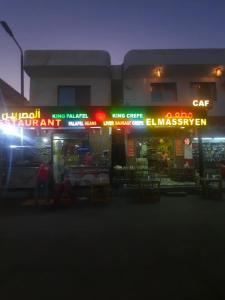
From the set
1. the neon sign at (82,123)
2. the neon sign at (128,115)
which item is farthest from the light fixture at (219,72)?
the neon sign at (82,123)

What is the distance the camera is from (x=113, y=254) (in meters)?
6.93

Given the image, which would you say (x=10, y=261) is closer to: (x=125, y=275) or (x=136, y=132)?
(x=125, y=275)

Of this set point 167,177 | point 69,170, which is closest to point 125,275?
point 69,170

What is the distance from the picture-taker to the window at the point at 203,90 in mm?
22094

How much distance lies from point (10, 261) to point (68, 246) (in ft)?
4.76

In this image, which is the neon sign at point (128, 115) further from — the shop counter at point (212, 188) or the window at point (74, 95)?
the window at point (74, 95)

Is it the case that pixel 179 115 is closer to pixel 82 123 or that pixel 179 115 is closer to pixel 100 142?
pixel 82 123

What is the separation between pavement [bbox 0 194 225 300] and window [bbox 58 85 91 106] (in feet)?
36.5

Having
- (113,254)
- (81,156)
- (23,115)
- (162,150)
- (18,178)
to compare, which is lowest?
(113,254)

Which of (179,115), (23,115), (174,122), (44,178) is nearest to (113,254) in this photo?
(44,178)

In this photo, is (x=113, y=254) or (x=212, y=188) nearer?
(x=113, y=254)

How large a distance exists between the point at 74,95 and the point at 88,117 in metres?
6.39

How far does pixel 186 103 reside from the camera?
22.0 meters

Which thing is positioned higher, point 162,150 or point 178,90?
point 178,90
